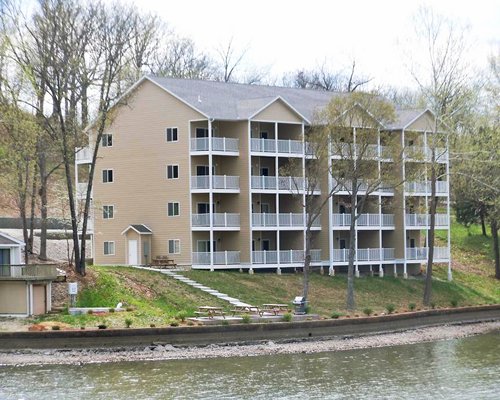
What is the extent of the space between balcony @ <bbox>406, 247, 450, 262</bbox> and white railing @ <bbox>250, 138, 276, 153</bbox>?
12.9m

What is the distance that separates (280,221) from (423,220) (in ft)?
40.3

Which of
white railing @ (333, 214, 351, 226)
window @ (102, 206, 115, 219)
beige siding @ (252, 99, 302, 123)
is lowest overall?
white railing @ (333, 214, 351, 226)

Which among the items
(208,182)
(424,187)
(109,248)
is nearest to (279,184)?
(208,182)

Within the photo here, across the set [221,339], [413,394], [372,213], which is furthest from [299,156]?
[413,394]

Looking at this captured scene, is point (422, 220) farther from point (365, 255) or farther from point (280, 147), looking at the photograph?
point (280, 147)

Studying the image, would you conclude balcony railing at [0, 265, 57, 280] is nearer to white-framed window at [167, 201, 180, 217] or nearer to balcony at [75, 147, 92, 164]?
white-framed window at [167, 201, 180, 217]

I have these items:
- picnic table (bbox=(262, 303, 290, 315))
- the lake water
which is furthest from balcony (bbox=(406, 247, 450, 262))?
the lake water

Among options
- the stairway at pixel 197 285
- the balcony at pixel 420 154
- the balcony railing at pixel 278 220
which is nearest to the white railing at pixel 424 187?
Result: the balcony at pixel 420 154

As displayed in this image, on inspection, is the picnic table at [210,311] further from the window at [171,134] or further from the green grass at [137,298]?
the window at [171,134]

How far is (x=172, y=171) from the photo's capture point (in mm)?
64625

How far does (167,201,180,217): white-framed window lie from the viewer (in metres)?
64.2

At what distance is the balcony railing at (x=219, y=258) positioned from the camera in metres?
62.9

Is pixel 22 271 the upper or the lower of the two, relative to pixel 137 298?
upper

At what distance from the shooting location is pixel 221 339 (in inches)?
1859
